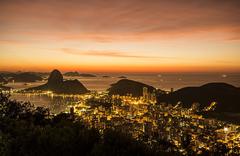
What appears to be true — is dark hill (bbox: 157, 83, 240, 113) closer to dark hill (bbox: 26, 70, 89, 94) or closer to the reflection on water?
the reflection on water

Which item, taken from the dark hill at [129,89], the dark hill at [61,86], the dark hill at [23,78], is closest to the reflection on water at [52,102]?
the dark hill at [129,89]

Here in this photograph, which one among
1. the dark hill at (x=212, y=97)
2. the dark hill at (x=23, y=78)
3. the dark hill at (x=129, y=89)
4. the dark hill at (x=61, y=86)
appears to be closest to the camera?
the dark hill at (x=212, y=97)

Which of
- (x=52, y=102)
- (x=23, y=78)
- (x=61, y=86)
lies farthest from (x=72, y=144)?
(x=23, y=78)

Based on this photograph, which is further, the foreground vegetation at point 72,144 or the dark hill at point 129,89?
the dark hill at point 129,89

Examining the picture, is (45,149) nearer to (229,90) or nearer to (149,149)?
(149,149)

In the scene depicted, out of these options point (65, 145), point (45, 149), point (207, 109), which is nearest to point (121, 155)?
point (65, 145)

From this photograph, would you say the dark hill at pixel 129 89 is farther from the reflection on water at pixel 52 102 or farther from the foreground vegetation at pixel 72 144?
the foreground vegetation at pixel 72 144

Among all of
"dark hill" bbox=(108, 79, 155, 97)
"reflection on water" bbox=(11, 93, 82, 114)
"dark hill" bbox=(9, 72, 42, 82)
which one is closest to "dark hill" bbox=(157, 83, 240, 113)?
"dark hill" bbox=(108, 79, 155, 97)
